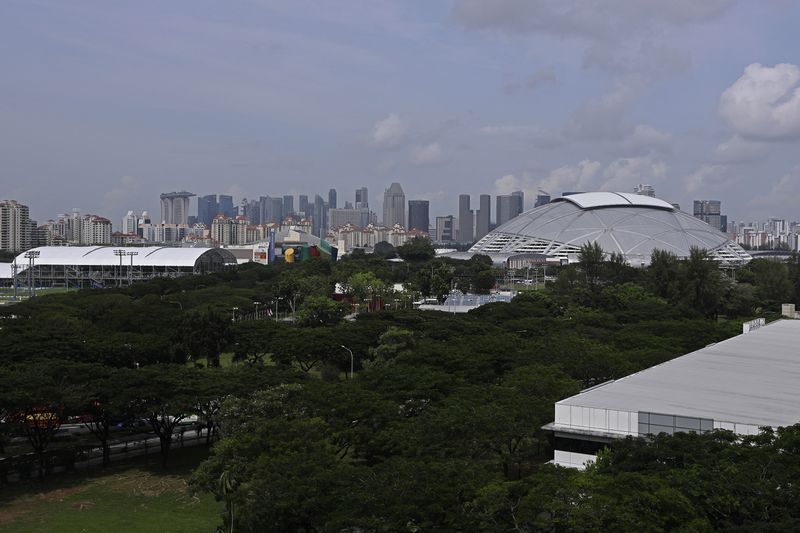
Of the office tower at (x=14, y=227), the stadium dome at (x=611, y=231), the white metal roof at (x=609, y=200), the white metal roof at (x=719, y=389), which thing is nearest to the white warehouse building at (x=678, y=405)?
the white metal roof at (x=719, y=389)

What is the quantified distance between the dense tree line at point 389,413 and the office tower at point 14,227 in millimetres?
141479

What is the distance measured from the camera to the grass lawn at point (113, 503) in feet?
78.4

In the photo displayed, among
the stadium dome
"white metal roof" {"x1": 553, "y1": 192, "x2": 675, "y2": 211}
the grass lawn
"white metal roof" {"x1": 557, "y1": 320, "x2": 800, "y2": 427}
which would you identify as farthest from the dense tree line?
"white metal roof" {"x1": 553, "y1": 192, "x2": 675, "y2": 211}

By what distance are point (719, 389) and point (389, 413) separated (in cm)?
1107

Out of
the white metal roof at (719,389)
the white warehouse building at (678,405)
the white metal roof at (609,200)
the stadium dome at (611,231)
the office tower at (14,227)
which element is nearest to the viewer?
the white warehouse building at (678,405)

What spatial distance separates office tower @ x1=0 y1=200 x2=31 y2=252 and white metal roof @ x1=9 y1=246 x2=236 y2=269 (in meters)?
77.2

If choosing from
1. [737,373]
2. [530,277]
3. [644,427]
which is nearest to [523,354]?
[737,373]

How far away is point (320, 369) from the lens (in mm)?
46250

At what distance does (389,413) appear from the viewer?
26.8 metres

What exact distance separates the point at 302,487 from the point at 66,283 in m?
111

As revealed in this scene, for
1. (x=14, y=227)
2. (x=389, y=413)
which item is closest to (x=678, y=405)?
(x=389, y=413)

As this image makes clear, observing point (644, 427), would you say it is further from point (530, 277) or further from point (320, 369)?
point (530, 277)

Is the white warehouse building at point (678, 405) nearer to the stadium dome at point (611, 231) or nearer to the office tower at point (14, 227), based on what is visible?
the stadium dome at point (611, 231)

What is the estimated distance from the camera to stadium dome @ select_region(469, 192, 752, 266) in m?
120
